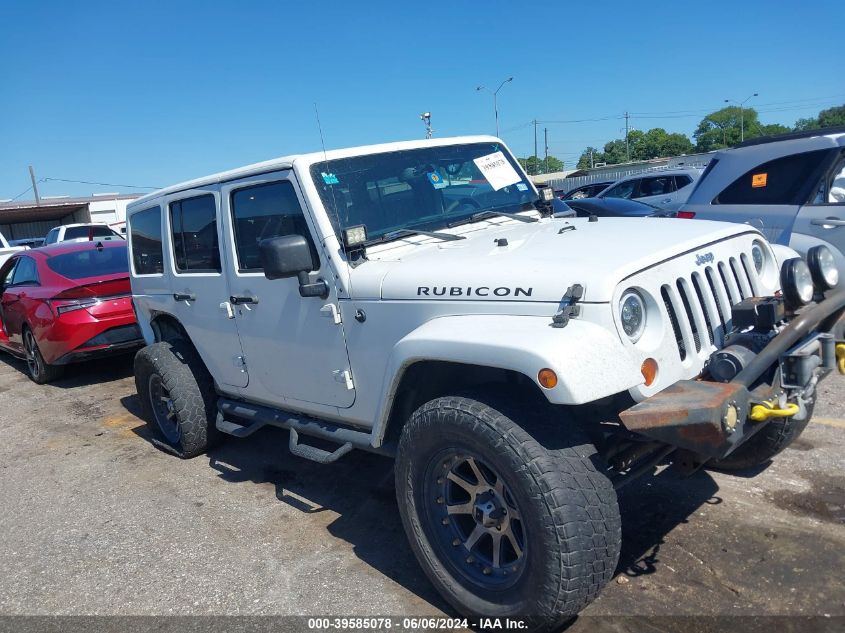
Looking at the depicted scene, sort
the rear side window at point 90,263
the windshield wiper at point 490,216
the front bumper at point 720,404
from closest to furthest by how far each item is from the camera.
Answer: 1. the front bumper at point 720,404
2. the windshield wiper at point 490,216
3. the rear side window at point 90,263

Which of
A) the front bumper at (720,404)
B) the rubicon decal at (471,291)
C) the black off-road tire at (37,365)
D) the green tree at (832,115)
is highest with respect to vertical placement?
the green tree at (832,115)

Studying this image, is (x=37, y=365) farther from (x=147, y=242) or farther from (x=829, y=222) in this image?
(x=829, y=222)

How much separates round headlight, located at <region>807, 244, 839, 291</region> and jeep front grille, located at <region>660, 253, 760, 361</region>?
0.98ft

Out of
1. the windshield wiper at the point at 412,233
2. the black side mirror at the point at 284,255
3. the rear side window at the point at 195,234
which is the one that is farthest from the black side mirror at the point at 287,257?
the rear side window at the point at 195,234

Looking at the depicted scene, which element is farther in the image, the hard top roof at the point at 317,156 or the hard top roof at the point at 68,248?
the hard top roof at the point at 68,248

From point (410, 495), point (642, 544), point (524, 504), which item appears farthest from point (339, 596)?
point (642, 544)

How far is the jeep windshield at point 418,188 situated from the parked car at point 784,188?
2972 millimetres

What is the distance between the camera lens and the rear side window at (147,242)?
5289 millimetres

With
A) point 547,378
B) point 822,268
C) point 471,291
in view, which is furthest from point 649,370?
point 822,268

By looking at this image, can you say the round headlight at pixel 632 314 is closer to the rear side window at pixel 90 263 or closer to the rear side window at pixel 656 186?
the rear side window at pixel 90 263

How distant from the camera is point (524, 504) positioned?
2578 millimetres

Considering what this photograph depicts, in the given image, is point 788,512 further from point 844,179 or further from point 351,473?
point 844,179

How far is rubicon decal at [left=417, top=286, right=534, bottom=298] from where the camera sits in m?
2.84

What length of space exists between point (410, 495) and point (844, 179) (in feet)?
18.0
